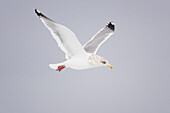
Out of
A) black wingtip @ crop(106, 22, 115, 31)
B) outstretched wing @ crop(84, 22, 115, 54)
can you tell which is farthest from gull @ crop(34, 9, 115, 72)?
black wingtip @ crop(106, 22, 115, 31)

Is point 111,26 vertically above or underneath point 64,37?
underneath

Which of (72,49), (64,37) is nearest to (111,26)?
(72,49)

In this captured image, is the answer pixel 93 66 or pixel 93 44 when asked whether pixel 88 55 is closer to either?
pixel 93 66

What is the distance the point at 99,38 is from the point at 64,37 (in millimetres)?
1086

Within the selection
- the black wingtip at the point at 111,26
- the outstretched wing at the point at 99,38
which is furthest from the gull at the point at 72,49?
the black wingtip at the point at 111,26

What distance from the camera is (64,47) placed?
10.7ft

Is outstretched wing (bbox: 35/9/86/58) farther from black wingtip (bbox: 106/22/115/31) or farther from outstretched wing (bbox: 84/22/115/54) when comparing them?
black wingtip (bbox: 106/22/115/31)

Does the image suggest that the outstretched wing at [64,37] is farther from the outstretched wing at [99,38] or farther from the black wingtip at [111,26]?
the black wingtip at [111,26]

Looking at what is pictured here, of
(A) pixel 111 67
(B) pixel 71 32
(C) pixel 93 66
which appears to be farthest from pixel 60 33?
(A) pixel 111 67

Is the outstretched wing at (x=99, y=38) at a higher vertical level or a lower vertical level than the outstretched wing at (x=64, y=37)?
lower

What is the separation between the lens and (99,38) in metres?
4.10

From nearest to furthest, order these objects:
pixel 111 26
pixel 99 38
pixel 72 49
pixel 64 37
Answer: pixel 64 37
pixel 72 49
pixel 99 38
pixel 111 26

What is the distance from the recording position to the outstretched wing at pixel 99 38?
3.93 metres

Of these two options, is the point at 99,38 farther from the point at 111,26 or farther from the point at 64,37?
the point at 64,37
